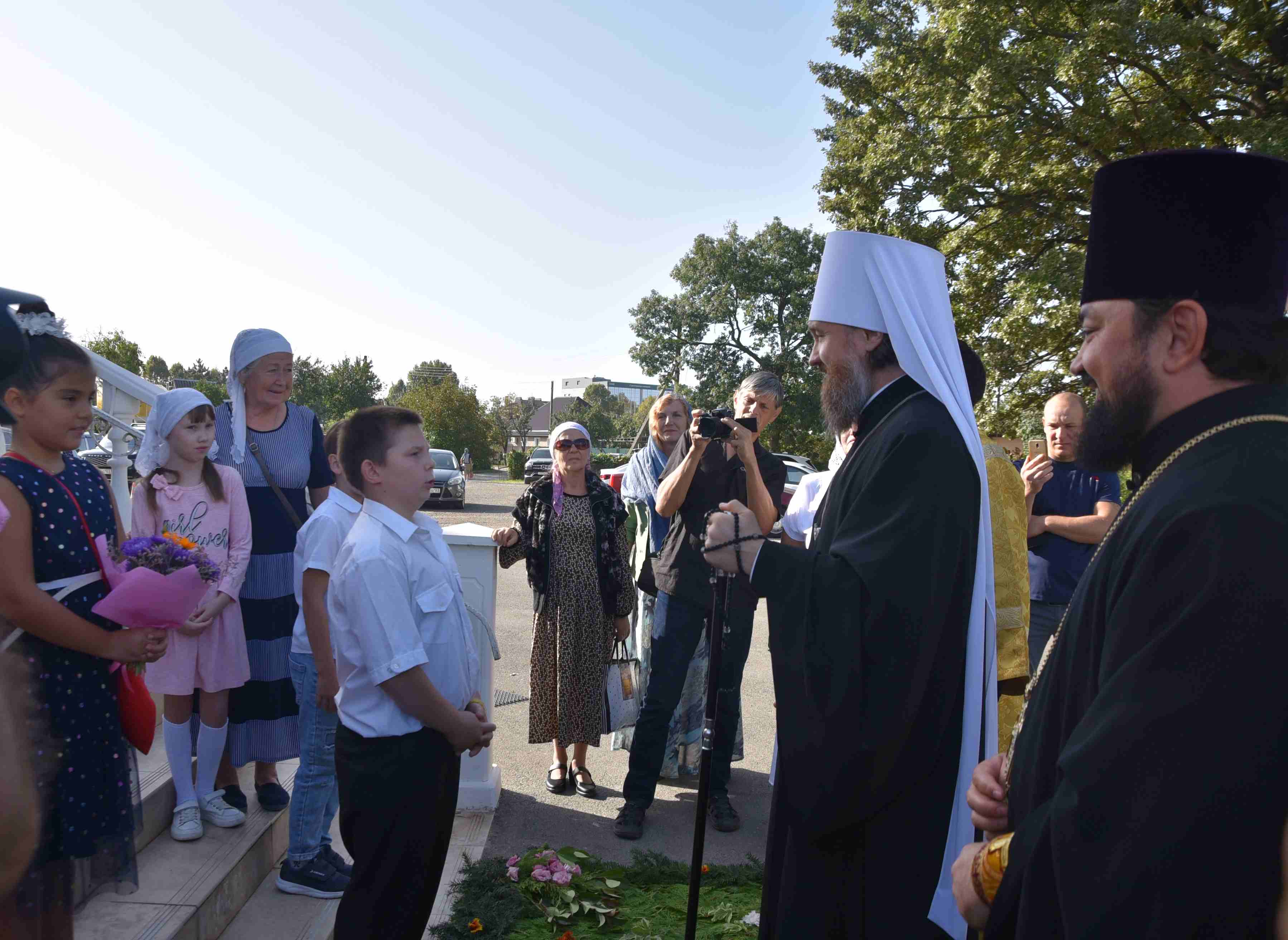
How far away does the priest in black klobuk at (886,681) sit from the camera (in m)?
2.01

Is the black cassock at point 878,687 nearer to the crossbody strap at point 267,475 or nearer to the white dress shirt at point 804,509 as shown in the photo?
the white dress shirt at point 804,509

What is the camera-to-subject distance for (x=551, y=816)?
4.46 m

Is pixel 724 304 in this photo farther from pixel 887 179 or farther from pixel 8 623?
pixel 8 623

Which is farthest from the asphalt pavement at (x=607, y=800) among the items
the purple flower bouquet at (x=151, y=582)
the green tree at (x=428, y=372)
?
the green tree at (x=428, y=372)

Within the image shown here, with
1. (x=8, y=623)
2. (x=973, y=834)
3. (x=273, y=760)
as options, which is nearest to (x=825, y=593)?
(x=973, y=834)

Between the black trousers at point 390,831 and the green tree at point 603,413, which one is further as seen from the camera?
the green tree at point 603,413

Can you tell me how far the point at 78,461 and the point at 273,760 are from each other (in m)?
1.73

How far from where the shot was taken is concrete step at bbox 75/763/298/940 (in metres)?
2.82

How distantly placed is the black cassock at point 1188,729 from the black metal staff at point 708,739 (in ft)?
4.40

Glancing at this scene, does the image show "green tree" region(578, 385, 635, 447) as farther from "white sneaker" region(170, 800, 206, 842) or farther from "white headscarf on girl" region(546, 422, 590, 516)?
"white sneaker" region(170, 800, 206, 842)

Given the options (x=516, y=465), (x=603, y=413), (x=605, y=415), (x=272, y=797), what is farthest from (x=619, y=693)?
(x=603, y=413)

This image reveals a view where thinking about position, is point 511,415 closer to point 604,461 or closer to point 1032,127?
point 604,461

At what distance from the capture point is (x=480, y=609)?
14.9 ft

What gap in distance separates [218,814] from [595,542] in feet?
6.97
